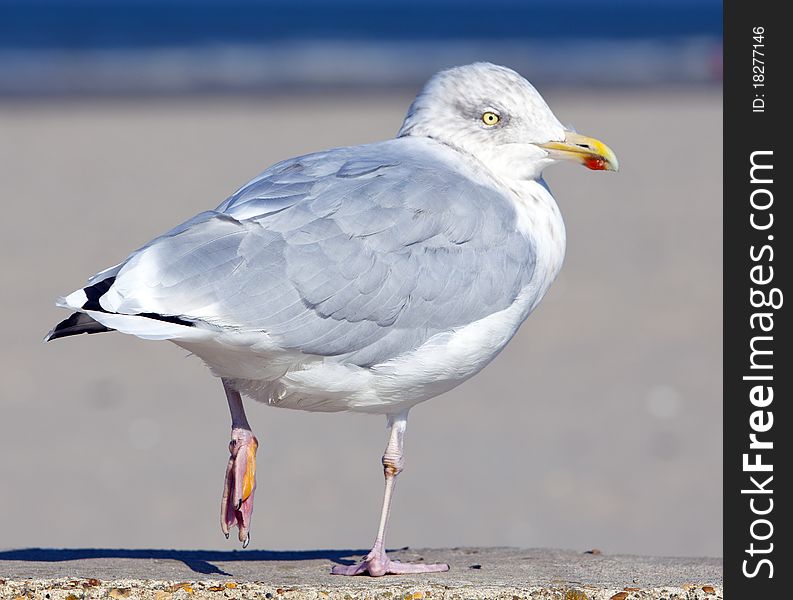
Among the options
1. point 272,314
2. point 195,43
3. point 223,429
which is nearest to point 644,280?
point 223,429

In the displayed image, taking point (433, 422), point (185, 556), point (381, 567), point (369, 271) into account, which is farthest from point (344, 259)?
point (433, 422)

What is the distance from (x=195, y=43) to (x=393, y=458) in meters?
30.6

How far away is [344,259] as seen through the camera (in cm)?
404

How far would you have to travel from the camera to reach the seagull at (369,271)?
3859 mm

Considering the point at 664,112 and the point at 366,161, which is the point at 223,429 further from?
the point at 664,112

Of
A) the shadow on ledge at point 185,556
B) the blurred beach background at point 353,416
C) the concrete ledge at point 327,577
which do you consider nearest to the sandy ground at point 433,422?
the blurred beach background at point 353,416

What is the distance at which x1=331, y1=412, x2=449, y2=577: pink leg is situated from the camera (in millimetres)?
4316

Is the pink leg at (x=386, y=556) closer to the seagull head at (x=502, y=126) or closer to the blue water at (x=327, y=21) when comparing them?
the seagull head at (x=502, y=126)

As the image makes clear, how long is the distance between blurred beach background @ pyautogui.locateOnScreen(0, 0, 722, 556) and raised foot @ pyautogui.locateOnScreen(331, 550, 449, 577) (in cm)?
296

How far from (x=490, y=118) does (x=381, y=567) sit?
5.23 ft

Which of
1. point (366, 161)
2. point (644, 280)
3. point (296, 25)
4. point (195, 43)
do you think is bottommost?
point (366, 161)

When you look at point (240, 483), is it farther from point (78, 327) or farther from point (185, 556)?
point (78, 327)

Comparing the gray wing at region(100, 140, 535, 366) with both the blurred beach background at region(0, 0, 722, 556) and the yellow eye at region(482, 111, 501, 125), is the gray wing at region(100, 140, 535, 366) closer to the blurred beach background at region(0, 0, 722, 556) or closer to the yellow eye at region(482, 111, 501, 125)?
the yellow eye at region(482, 111, 501, 125)
